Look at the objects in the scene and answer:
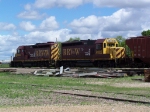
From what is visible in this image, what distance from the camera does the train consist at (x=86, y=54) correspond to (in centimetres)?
3556

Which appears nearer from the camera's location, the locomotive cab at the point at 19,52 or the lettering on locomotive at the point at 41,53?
the lettering on locomotive at the point at 41,53

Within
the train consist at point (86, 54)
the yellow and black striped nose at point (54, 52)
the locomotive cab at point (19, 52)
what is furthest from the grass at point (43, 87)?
the locomotive cab at point (19, 52)

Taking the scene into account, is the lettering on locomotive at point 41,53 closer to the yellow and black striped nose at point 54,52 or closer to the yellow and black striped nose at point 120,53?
the yellow and black striped nose at point 54,52

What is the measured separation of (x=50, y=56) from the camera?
5028 centimetres

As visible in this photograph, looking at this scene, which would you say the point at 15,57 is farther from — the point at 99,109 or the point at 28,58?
the point at 99,109

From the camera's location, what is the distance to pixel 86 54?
4359cm

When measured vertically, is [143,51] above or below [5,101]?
above

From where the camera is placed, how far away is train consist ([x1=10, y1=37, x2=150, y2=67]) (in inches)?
1400

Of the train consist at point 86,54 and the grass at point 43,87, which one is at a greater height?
the train consist at point 86,54

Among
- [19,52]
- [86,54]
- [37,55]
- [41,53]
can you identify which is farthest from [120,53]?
[19,52]

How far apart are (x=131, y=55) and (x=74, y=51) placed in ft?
37.1

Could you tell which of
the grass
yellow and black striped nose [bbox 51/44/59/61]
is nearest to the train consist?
yellow and black striped nose [bbox 51/44/59/61]

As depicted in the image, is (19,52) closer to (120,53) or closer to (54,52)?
(54,52)

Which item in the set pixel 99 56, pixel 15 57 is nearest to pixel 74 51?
pixel 99 56
